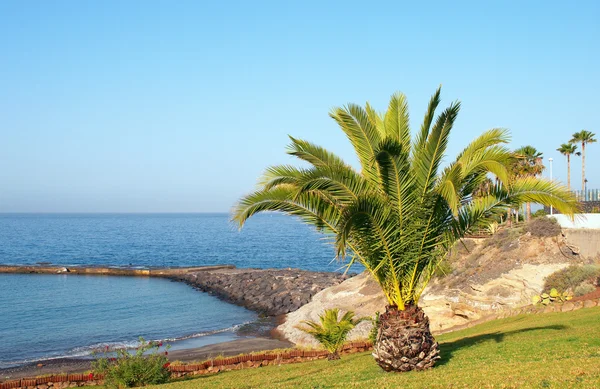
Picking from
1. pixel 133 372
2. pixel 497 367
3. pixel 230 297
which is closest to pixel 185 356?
pixel 133 372

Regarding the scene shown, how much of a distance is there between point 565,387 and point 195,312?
36586mm

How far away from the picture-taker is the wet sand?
24266 millimetres

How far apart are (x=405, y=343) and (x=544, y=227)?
922 inches

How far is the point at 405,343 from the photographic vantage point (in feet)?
39.4

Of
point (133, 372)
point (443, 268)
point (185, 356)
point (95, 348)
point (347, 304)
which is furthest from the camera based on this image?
point (347, 304)

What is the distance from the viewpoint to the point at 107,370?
16.1 m

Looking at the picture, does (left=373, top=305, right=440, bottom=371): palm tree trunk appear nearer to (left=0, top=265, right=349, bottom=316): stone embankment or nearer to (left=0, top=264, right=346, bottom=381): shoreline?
(left=0, top=264, right=346, bottom=381): shoreline

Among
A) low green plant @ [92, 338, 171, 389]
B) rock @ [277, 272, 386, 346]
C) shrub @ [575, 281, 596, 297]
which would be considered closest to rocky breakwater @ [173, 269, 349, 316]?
rock @ [277, 272, 386, 346]

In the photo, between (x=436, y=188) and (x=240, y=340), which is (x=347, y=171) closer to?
(x=436, y=188)

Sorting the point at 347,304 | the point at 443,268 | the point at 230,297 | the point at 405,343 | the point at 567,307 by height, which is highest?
the point at 443,268

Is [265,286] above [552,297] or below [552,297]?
Answer: below

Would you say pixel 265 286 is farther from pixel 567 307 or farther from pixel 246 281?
pixel 567 307

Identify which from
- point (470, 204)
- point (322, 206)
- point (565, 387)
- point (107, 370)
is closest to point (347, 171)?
point (322, 206)

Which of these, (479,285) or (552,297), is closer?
(552,297)
